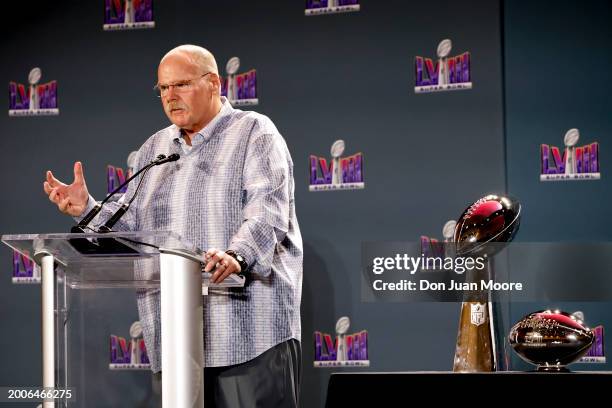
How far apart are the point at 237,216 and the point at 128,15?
1.91 metres

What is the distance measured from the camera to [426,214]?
3.80m

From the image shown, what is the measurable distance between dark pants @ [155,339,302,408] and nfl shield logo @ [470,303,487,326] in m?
0.74

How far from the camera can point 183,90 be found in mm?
2721

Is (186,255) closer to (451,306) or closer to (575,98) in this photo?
(451,306)

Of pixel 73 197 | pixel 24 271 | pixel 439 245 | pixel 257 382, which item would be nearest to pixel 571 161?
pixel 439 245

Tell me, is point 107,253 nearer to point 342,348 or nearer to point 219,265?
point 219,265

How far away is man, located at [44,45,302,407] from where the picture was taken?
240cm

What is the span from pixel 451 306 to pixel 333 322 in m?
0.49

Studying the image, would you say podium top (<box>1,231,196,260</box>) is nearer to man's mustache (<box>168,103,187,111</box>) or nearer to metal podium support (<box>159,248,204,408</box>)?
metal podium support (<box>159,248,204,408</box>)

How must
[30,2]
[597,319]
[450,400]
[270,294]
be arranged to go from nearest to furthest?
[450,400]
[270,294]
[597,319]
[30,2]

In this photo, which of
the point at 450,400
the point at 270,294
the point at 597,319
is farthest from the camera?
the point at 597,319

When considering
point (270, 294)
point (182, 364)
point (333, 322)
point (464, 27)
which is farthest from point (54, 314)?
point (464, 27)

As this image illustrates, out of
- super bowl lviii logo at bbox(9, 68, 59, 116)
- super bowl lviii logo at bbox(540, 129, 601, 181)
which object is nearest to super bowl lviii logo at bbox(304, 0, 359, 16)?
super bowl lviii logo at bbox(540, 129, 601, 181)

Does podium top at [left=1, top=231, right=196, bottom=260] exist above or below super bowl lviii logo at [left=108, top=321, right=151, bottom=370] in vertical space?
above
